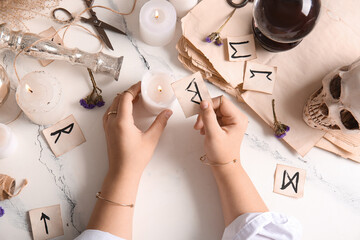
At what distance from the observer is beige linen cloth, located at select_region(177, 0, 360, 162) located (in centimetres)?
83

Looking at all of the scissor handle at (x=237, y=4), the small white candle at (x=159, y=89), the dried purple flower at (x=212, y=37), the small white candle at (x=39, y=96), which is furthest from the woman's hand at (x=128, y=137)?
the scissor handle at (x=237, y=4)

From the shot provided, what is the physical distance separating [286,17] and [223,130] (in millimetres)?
303

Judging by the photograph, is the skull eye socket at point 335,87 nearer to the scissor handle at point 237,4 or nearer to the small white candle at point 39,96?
the scissor handle at point 237,4

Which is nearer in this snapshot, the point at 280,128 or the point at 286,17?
the point at 286,17

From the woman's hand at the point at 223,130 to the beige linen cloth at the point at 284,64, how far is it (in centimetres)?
8

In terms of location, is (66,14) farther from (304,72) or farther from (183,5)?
(304,72)

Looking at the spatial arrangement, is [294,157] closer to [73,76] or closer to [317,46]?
[317,46]

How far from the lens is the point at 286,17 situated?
70 centimetres

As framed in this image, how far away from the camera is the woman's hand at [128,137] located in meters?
0.73

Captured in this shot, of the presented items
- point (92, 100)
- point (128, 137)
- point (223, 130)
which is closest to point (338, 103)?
point (223, 130)

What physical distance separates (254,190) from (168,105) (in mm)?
309

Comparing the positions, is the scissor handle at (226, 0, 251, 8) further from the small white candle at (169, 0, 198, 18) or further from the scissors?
the scissors

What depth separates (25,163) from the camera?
77cm

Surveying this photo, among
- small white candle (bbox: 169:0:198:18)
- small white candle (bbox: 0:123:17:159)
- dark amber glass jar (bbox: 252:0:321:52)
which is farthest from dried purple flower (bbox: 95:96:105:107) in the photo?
dark amber glass jar (bbox: 252:0:321:52)
